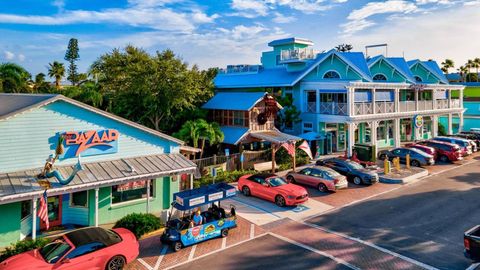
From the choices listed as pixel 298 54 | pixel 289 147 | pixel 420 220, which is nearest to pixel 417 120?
A: pixel 298 54

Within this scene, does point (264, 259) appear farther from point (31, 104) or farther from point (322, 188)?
point (31, 104)

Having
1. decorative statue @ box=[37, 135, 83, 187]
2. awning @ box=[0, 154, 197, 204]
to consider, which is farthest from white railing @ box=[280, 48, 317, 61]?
decorative statue @ box=[37, 135, 83, 187]

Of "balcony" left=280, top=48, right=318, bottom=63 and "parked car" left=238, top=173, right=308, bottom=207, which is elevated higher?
"balcony" left=280, top=48, right=318, bottom=63

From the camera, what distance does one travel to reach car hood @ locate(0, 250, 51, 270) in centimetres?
1114

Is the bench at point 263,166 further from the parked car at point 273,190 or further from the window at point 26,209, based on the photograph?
the window at point 26,209

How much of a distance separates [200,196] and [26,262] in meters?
6.23

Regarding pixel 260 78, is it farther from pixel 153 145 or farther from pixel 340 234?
pixel 340 234

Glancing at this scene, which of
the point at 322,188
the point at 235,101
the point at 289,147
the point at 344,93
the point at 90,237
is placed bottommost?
the point at 322,188

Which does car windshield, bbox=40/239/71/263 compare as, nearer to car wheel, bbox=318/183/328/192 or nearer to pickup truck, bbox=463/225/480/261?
pickup truck, bbox=463/225/480/261

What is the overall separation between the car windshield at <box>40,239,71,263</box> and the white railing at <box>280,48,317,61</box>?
29.1 m

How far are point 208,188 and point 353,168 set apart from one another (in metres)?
12.4

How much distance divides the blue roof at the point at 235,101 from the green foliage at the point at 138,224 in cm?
1352

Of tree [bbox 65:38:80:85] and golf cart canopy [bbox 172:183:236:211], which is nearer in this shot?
golf cart canopy [bbox 172:183:236:211]

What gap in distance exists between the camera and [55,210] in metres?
16.8
